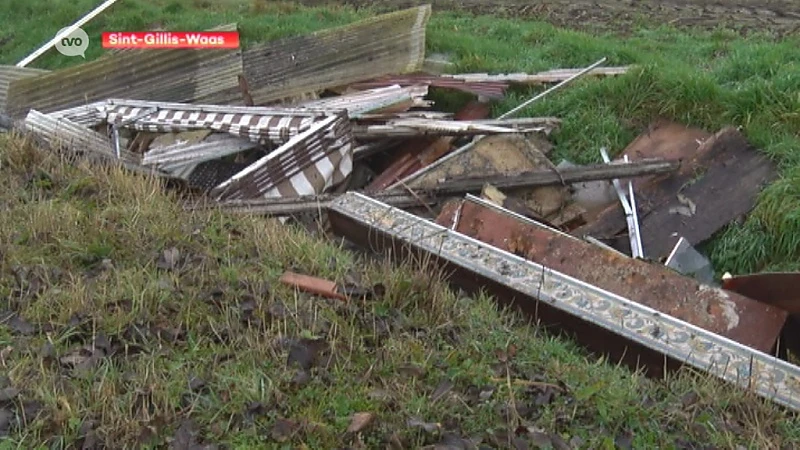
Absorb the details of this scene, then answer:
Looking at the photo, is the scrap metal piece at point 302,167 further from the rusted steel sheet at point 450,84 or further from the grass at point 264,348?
the rusted steel sheet at point 450,84

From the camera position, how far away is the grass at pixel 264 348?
A: 3.06m

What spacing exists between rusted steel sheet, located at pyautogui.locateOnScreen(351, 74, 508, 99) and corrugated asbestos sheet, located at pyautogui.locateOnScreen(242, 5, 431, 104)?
23 centimetres

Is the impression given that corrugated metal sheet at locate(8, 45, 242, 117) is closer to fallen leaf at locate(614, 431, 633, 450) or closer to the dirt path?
the dirt path

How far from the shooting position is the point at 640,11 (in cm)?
1259

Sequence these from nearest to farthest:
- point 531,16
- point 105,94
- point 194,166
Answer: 1. point 194,166
2. point 105,94
3. point 531,16

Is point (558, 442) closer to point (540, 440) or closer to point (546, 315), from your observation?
point (540, 440)

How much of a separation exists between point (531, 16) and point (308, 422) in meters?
10.4

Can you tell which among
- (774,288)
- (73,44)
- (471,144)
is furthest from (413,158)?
(73,44)

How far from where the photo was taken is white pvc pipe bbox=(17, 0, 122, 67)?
37.2 feet

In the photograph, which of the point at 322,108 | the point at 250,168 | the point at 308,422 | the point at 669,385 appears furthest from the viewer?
the point at 322,108

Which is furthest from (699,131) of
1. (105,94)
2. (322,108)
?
(105,94)

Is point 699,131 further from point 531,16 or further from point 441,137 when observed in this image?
point 531,16

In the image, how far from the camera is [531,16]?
40.9 ft

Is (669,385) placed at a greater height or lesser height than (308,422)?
lesser
